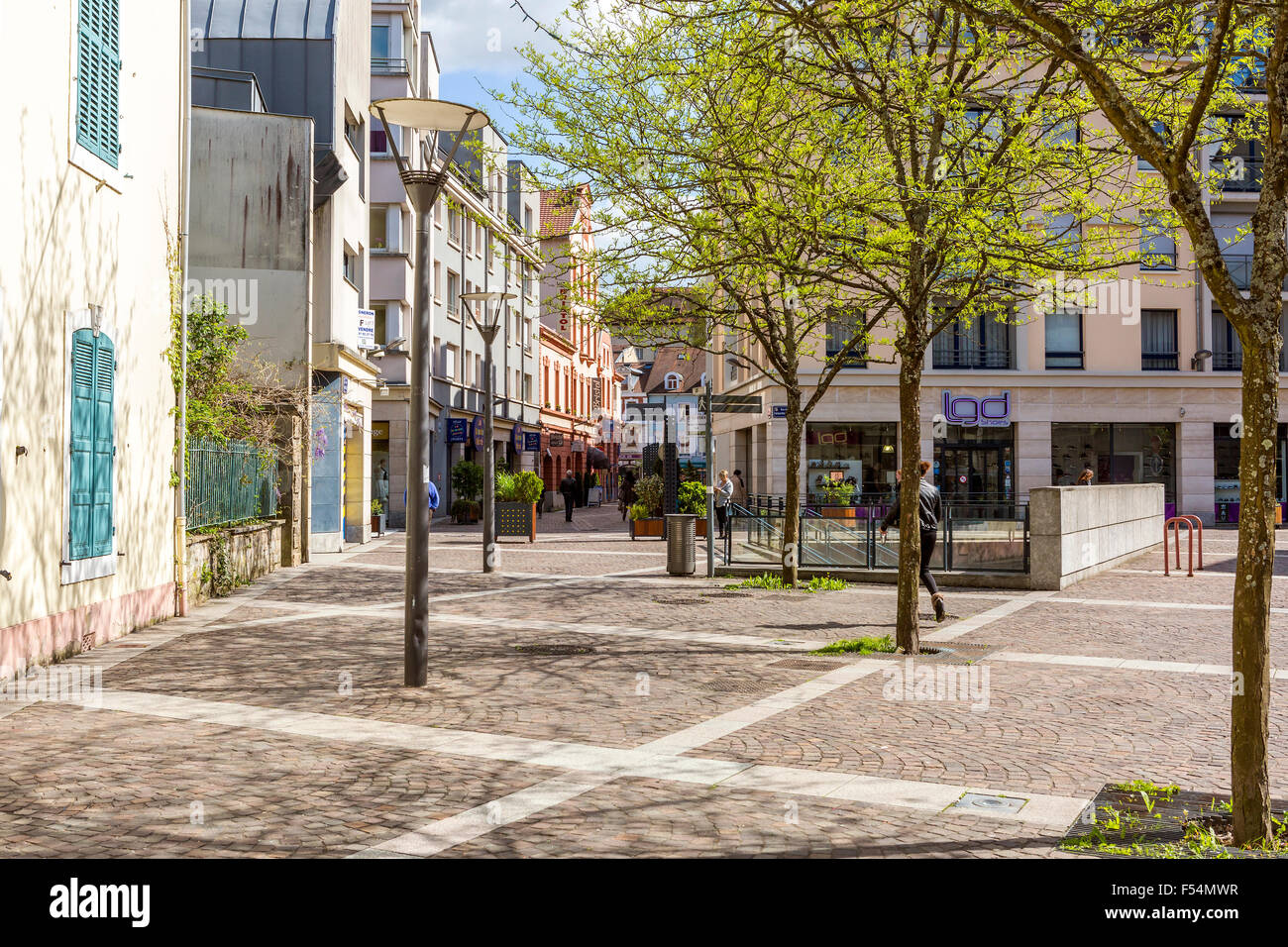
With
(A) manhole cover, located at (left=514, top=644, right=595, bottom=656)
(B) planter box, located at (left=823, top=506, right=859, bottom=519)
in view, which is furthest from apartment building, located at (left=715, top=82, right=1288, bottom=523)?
(A) manhole cover, located at (left=514, top=644, right=595, bottom=656)

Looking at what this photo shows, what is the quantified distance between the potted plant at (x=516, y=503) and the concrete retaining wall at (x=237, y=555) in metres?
7.97

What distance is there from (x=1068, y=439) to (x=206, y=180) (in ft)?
85.2

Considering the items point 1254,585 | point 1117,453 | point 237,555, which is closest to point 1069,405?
point 1117,453

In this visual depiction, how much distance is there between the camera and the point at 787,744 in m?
6.88

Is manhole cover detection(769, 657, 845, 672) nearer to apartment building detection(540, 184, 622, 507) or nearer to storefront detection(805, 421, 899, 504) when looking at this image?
storefront detection(805, 421, 899, 504)

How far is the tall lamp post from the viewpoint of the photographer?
8.66m

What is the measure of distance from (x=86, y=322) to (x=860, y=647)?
7720mm

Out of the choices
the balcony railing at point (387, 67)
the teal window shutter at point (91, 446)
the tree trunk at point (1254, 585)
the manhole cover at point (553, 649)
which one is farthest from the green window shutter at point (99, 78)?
the balcony railing at point (387, 67)

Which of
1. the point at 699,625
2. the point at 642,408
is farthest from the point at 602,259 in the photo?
the point at 642,408

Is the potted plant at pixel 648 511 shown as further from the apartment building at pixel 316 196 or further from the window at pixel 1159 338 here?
the window at pixel 1159 338

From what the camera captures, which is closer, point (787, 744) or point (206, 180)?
point (787, 744)

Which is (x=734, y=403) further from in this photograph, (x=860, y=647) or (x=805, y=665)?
(x=805, y=665)

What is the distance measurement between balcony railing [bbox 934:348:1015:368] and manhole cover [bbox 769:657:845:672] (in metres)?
26.1
